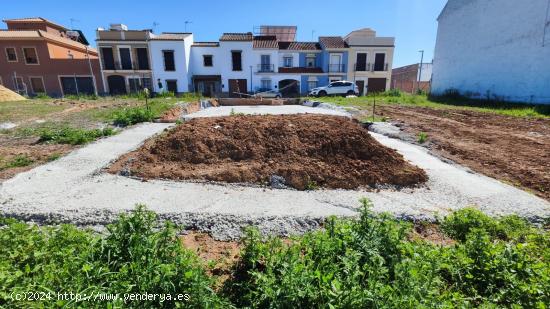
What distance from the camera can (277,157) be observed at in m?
6.39

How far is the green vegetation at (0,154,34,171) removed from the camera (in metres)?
6.51

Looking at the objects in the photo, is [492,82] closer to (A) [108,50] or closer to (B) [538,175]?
(B) [538,175]

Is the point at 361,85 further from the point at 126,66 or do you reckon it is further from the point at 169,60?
the point at 126,66

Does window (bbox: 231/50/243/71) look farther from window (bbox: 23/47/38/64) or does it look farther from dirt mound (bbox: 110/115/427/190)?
dirt mound (bbox: 110/115/427/190)

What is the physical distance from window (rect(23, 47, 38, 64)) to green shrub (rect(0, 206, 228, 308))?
37.3 meters

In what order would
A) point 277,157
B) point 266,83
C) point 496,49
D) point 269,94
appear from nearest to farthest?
1. point 277,157
2. point 496,49
3. point 269,94
4. point 266,83

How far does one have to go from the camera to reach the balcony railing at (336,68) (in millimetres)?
34312

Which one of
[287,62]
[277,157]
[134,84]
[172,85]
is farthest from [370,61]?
[277,157]

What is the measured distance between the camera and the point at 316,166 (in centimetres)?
589

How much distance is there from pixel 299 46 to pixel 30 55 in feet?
96.7

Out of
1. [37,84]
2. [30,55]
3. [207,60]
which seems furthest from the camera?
[207,60]

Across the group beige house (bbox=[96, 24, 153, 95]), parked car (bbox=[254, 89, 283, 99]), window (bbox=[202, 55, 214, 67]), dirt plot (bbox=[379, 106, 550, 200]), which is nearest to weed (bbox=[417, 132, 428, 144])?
dirt plot (bbox=[379, 106, 550, 200])

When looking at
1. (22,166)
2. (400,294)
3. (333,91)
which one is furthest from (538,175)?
(333,91)

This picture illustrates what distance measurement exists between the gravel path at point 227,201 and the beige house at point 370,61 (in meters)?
30.9
